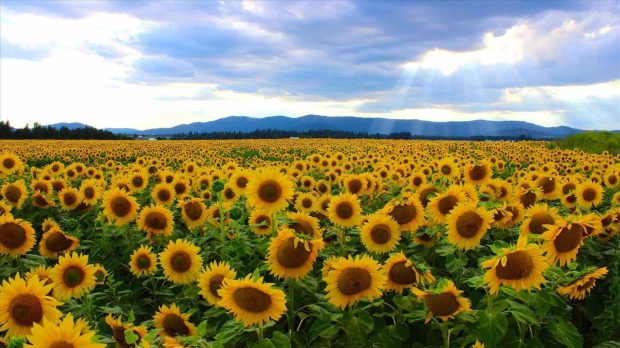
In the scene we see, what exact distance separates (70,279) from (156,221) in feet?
6.83

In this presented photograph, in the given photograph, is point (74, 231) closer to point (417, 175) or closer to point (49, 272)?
point (49, 272)

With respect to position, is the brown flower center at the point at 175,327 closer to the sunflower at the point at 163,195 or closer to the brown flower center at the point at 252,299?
the brown flower center at the point at 252,299

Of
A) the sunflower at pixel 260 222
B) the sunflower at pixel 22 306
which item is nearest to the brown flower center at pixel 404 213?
the sunflower at pixel 260 222

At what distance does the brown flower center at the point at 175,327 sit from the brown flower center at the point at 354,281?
4.96 ft

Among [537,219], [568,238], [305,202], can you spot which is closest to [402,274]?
[568,238]

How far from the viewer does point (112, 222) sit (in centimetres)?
793

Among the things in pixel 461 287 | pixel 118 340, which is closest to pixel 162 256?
pixel 118 340

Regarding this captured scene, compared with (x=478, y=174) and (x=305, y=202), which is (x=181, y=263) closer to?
(x=305, y=202)

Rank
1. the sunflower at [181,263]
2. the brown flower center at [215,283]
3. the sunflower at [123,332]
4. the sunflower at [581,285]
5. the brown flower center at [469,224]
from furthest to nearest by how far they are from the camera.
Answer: the sunflower at [181,263], the brown flower center at [469,224], the brown flower center at [215,283], the sunflower at [581,285], the sunflower at [123,332]

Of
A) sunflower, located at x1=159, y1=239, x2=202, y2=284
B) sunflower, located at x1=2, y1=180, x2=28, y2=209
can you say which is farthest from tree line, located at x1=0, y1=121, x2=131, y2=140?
sunflower, located at x1=159, y1=239, x2=202, y2=284

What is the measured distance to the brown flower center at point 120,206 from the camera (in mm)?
7287

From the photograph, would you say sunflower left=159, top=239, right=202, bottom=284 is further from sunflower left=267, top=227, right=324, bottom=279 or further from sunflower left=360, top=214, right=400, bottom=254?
sunflower left=360, top=214, right=400, bottom=254

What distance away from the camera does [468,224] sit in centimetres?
491

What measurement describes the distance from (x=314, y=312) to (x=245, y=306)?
3.21 feet
